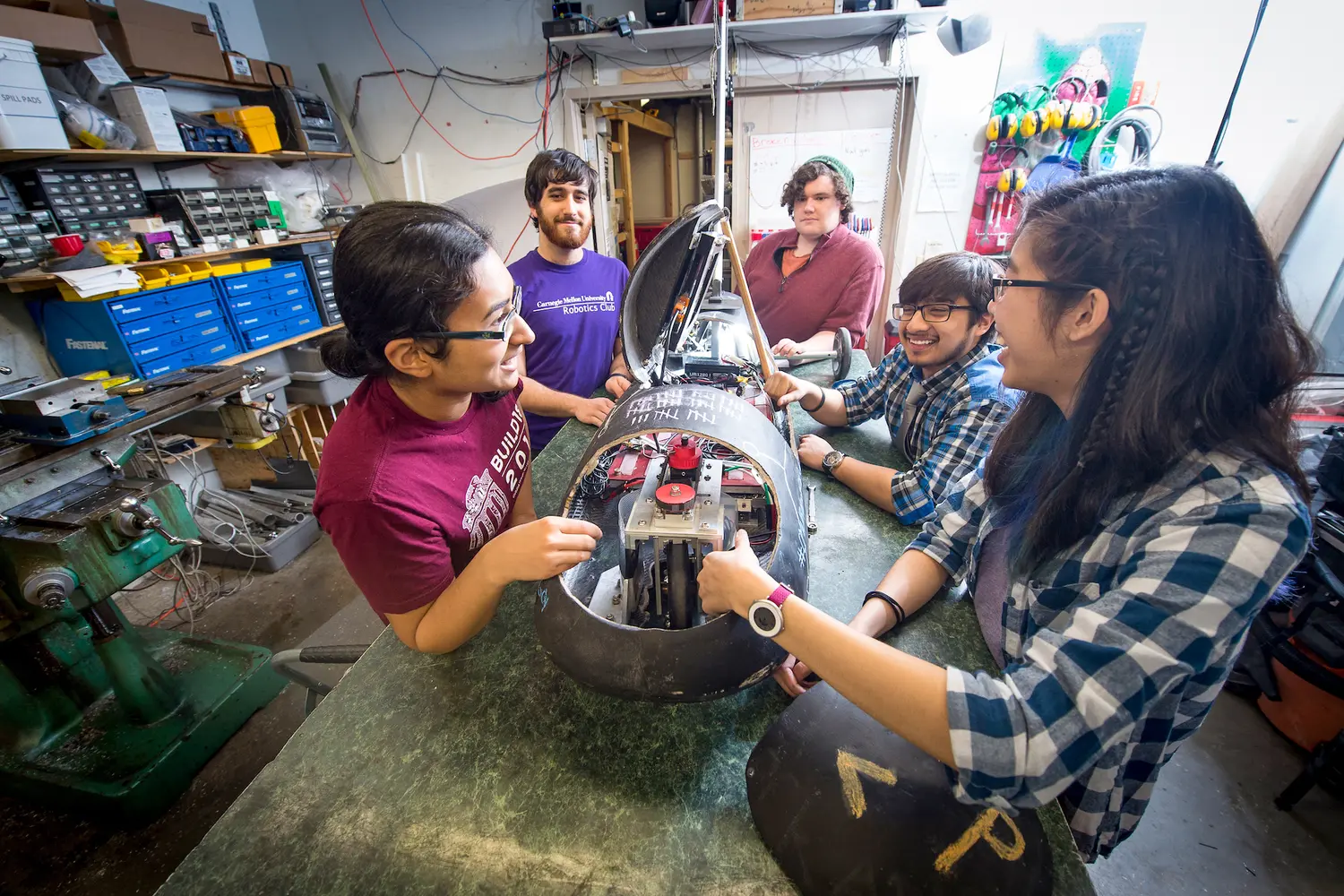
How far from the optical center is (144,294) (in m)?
2.44

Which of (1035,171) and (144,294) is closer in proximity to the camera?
(144,294)

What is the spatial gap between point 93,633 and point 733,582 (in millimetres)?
1975

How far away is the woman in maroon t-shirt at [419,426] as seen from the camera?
91cm

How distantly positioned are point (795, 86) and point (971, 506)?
3.49 meters

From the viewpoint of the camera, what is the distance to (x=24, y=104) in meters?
2.09

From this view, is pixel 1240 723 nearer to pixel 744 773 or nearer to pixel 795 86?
pixel 744 773

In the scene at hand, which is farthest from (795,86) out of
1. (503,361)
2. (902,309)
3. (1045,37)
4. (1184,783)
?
(1184,783)

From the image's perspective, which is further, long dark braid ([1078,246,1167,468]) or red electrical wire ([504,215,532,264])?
red electrical wire ([504,215,532,264])

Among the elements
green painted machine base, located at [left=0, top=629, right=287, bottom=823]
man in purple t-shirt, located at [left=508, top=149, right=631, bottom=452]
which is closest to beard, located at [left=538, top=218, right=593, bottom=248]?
man in purple t-shirt, located at [left=508, top=149, right=631, bottom=452]

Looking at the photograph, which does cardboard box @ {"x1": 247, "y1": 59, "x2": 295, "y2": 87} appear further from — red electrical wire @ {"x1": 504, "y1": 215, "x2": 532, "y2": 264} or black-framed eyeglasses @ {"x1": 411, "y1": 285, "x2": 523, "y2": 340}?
black-framed eyeglasses @ {"x1": 411, "y1": 285, "x2": 523, "y2": 340}

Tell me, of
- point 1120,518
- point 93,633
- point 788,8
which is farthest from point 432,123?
point 1120,518

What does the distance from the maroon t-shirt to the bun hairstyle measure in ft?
0.43

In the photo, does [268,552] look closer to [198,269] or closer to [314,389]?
[314,389]

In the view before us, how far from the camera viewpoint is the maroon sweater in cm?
248
